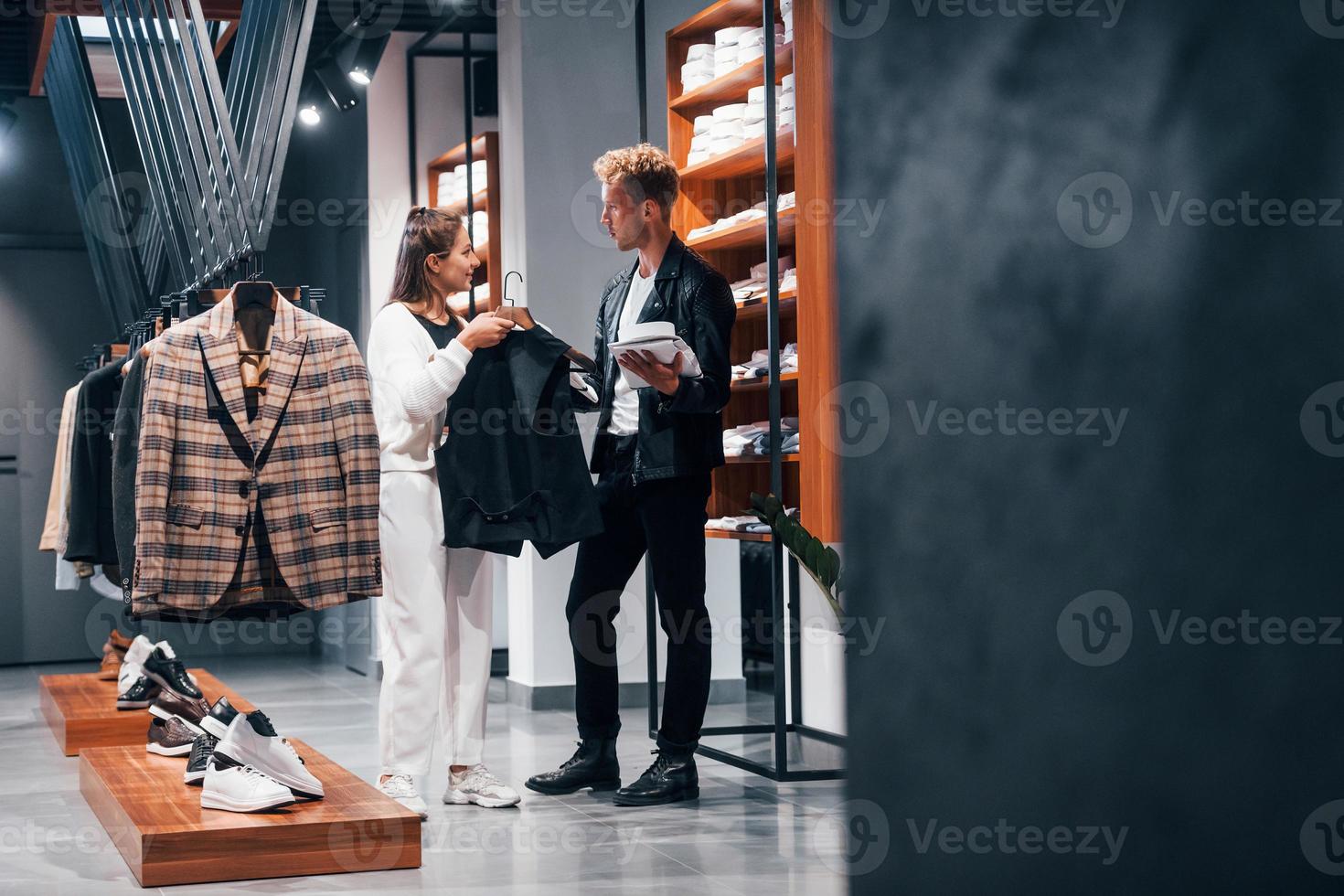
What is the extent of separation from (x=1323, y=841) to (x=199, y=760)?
3310mm

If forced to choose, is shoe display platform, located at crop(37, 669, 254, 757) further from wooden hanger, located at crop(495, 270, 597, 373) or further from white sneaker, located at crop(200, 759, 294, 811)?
wooden hanger, located at crop(495, 270, 597, 373)

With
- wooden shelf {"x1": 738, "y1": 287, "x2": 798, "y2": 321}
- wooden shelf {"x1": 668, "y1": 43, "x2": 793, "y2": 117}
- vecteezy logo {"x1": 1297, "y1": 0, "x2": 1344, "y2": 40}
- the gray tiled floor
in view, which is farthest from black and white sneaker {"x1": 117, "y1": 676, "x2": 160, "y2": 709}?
vecteezy logo {"x1": 1297, "y1": 0, "x2": 1344, "y2": 40}

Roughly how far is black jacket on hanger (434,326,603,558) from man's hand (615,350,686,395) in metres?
0.28

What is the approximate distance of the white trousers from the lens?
352cm

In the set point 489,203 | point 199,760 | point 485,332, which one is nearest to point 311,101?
point 489,203

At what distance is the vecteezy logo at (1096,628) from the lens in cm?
47

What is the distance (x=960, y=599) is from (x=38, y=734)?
230 inches

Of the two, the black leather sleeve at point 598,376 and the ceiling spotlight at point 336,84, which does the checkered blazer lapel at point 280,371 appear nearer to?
the black leather sleeve at point 598,376

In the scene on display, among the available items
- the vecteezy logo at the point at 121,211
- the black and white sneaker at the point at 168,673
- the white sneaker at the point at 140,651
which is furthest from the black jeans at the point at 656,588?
the vecteezy logo at the point at 121,211

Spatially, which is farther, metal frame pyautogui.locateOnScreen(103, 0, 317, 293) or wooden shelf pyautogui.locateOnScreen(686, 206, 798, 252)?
wooden shelf pyautogui.locateOnScreen(686, 206, 798, 252)

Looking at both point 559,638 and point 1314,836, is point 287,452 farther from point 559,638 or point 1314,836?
point 1314,836

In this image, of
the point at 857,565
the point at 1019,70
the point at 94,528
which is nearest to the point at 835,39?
the point at 1019,70

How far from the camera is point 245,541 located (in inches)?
134

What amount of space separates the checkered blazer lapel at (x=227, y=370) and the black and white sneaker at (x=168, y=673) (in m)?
1.42
